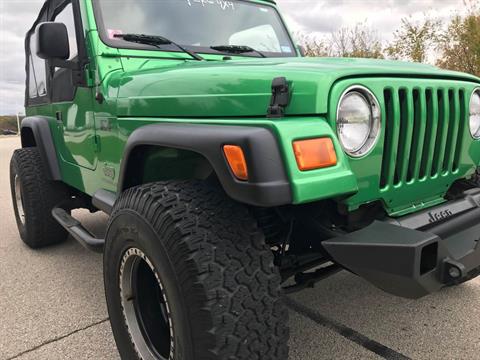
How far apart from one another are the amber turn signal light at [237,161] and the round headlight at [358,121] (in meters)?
0.39

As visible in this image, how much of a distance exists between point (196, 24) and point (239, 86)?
1356 millimetres

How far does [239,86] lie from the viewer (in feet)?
5.57

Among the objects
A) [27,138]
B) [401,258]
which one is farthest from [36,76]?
[401,258]

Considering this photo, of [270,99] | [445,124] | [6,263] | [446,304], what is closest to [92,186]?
[6,263]

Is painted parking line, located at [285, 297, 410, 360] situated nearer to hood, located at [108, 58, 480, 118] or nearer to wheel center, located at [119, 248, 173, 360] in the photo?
wheel center, located at [119, 248, 173, 360]

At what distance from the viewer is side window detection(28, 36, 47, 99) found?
150 inches

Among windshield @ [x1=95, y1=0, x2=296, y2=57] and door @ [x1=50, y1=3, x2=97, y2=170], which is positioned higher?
windshield @ [x1=95, y1=0, x2=296, y2=57]

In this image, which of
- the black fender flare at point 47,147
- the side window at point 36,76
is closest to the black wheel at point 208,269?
the black fender flare at point 47,147

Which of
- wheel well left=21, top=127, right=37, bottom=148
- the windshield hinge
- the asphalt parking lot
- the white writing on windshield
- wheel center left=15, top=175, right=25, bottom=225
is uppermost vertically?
the white writing on windshield

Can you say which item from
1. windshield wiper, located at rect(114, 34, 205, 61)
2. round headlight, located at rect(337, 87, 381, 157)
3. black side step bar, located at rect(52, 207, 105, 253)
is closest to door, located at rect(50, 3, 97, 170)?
windshield wiper, located at rect(114, 34, 205, 61)

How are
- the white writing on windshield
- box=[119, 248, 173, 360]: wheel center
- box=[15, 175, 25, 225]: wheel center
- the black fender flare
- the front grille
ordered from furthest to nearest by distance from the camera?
box=[15, 175, 25, 225]: wheel center, the black fender flare, the white writing on windshield, box=[119, 248, 173, 360]: wheel center, the front grille

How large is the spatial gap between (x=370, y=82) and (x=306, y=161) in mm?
444

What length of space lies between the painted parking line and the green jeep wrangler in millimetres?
464

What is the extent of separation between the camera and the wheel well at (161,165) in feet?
6.70
